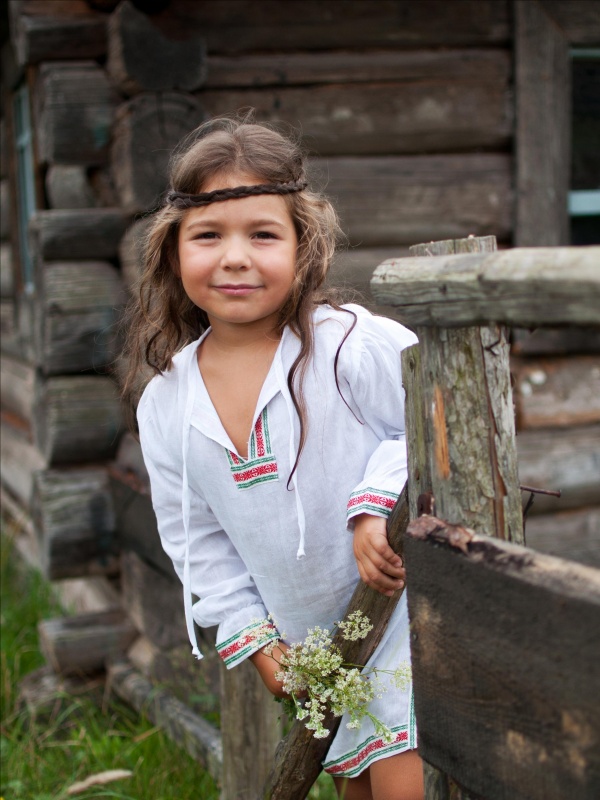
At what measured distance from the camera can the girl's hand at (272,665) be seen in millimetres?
1972

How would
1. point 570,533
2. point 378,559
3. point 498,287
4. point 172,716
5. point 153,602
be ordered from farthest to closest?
point 570,533 < point 153,602 < point 172,716 < point 378,559 < point 498,287

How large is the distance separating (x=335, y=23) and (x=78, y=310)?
1.45 m

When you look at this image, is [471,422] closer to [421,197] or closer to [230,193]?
[230,193]

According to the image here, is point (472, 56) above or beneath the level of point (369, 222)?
above

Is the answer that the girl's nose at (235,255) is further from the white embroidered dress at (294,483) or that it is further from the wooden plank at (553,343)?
the wooden plank at (553,343)

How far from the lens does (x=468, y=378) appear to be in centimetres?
139

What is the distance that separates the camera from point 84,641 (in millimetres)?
4090

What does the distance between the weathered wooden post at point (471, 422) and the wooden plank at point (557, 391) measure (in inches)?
96.5

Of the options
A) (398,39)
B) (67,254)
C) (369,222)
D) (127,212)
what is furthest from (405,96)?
(67,254)

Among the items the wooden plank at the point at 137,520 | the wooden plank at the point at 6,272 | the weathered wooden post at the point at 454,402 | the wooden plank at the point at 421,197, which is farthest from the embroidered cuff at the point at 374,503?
the wooden plank at the point at 6,272

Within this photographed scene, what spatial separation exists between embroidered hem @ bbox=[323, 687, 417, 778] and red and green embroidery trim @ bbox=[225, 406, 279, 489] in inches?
20.3

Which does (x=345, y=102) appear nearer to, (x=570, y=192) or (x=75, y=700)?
(x=570, y=192)

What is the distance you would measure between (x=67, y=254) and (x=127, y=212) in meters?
0.32

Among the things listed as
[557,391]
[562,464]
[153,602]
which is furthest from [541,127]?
[153,602]
